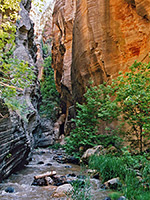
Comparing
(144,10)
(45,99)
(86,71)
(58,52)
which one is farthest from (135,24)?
(45,99)

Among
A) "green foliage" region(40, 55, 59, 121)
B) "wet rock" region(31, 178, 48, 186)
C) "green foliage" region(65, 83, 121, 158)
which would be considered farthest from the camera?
"green foliage" region(40, 55, 59, 121)

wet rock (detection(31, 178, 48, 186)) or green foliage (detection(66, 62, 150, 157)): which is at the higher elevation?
green foliage (detection(66, 62, 150, 157))

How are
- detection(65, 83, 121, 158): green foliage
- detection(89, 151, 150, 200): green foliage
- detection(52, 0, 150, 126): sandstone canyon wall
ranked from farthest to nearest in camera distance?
1. detection(52, 0, 150, 126): sandstone canyon wall
2. detection(65, 83, 121, 158): green foliage
3. detection(89, 151, 150, 200): green foliage

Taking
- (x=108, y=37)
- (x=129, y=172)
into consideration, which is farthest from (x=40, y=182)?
(x=108, y=37)

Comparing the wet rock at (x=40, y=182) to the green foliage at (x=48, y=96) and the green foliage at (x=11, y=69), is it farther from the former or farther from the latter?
the green foliage at (x=48, y=96)

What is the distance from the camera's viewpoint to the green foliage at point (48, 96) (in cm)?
2570

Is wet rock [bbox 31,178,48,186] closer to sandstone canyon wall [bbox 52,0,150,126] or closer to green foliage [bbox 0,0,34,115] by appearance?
green foliage [bbox 0,0,34,115]

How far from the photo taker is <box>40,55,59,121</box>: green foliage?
25.7 metres

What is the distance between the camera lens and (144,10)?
7.66 metres

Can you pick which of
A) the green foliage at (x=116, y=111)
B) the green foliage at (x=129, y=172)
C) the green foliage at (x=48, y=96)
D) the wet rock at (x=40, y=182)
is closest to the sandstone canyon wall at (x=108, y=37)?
the green foliage at (x=116, y=111)

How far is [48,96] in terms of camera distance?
2872 cm

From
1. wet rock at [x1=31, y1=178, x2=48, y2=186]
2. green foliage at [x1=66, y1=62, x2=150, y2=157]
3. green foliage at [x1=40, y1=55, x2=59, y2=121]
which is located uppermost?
green foliage at [x1=40, y1=55, x2=59, y2=121]

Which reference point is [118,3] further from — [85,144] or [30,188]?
[30,188]

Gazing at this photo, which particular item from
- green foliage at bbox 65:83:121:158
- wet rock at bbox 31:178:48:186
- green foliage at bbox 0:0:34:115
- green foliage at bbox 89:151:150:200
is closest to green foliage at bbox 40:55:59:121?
green foliage at bbox 65:83:121:158
